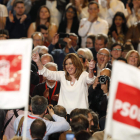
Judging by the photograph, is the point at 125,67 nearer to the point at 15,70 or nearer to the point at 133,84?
the point at 133,84

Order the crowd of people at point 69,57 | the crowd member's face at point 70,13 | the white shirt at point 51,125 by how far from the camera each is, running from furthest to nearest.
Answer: the crowd member's face at point 70,13 → the crowd of people at point 69,57 → the white shirt at point 51,125

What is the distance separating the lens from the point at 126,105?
11.7 feet

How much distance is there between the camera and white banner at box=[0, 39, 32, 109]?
384 cm

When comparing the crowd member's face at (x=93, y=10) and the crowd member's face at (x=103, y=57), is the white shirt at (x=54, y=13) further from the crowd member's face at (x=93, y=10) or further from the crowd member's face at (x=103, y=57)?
the crowd member's face at (x=103, y=57)

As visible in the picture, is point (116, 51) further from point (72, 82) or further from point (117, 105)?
point (117, 105)

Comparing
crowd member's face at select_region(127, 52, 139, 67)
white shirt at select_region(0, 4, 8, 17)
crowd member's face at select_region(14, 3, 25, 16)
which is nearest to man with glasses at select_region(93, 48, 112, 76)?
crowd member's face at select_region(127, 52, 139, 67)

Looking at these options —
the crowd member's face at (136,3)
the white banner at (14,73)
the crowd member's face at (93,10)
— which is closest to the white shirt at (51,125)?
the white banner at (14,73)

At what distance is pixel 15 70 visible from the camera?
3.86m

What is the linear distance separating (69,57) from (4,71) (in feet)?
5.88

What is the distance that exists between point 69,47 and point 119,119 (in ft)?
13.4

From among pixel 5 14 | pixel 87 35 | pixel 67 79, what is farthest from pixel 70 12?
pixel 67 79

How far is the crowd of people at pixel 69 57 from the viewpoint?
455 cm

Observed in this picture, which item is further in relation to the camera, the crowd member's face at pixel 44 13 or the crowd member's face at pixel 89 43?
the crowd member's face at pixel 44 13

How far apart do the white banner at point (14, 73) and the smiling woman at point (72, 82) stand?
4.99ft
